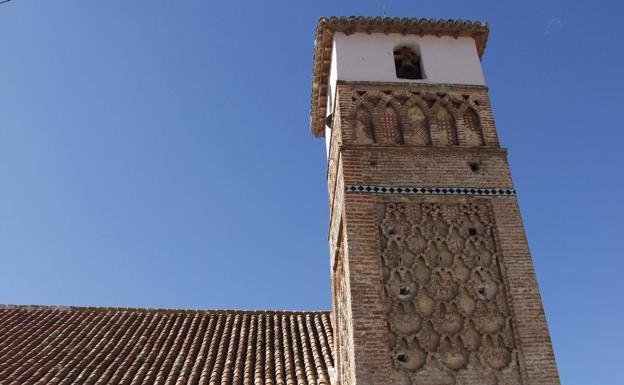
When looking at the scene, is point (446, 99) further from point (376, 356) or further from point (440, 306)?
point (376, 356)

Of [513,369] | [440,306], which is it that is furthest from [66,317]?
[513,369]

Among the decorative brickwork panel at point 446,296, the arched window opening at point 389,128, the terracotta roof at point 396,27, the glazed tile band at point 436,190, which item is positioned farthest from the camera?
the terracotta roof at point 396,27

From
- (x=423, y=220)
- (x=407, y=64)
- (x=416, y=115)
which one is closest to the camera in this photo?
(x=423, y=220)

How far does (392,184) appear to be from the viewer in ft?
24.8

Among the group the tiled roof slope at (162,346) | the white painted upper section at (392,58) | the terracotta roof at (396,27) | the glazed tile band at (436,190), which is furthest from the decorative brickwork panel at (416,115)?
the tiled roof slope at (162,346)

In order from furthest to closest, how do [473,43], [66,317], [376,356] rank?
1. [66,317]
2. [473,43]
3. [376,356]

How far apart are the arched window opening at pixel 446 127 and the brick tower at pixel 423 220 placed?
16mm

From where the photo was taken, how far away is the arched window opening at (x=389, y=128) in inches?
317

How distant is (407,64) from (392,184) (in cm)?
233

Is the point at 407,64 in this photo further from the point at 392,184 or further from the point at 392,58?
the point at 392,184

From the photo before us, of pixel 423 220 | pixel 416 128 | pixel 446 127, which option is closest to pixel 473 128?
pixel 446 127

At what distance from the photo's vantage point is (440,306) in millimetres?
6812

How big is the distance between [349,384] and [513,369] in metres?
1.66

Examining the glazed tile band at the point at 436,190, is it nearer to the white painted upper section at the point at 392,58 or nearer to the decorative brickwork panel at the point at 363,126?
the decorative brickwork panel at the point at 363,126
